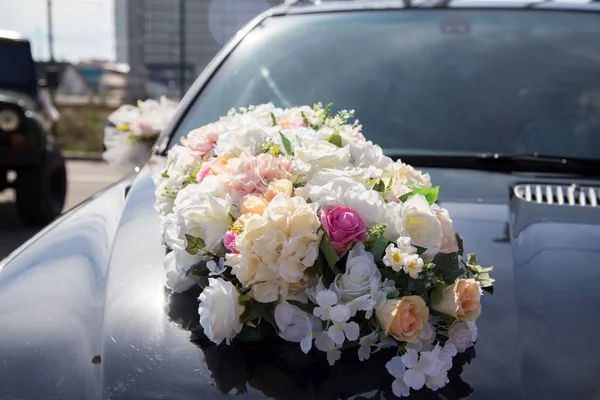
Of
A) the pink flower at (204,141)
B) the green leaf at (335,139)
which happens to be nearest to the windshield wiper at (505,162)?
the green leaf at (335,139)

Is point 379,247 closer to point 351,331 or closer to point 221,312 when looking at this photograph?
point 351,331

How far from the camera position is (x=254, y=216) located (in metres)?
1.30

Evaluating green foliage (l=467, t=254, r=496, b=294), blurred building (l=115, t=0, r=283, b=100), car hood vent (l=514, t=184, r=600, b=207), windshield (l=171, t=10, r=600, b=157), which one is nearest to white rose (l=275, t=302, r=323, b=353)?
green foliage (l=467, t=254, r=496, b=294)

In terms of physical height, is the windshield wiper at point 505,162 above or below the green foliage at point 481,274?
below

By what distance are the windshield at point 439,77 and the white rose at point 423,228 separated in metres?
0.89

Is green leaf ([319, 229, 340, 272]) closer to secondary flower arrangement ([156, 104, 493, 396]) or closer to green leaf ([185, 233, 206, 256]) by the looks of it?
secondary flower arrangement ([156, 104, 493, 396])

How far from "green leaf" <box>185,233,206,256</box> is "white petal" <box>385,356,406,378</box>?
0.41 m

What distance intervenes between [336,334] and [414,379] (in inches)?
5.8

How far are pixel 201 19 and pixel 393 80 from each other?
2445 centimetres

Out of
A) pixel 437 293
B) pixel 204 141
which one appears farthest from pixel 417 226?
pixel 204 141

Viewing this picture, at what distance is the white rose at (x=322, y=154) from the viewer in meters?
1.55

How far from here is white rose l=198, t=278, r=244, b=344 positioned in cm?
128

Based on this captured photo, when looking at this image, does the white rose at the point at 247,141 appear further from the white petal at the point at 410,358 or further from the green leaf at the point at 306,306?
the white petal at the point at 410,358

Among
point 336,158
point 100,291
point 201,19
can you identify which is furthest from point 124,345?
point 201,19
